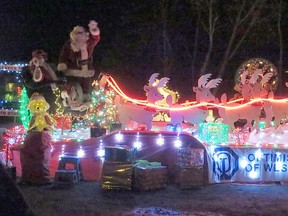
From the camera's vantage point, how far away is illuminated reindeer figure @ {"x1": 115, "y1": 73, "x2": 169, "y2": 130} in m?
13.5

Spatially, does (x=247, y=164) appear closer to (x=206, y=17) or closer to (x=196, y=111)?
(x=196, y=111)

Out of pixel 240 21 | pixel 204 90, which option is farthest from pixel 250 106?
pixel 240 21

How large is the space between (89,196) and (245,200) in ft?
9.05

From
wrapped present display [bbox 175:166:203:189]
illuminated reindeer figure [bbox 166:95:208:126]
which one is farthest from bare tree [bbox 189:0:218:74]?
wrapped present display [bbox 175:166:203:189]

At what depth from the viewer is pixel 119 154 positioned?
11.4 m

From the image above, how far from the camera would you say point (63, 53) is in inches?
600

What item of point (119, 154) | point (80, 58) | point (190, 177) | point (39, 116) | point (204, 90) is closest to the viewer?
point (119, 154)

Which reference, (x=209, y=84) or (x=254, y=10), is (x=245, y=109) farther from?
(x=254, y=10)

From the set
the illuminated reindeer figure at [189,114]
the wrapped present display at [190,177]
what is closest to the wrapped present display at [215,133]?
the illuminated reindeer figure at [189,114]

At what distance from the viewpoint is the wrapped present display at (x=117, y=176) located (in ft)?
37.0

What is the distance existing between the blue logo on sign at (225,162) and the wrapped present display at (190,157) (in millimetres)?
742

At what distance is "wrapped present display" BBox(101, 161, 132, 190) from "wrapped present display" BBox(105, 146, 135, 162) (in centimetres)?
10

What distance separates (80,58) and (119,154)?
4.35 meters

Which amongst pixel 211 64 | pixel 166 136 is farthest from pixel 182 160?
pixel 211 64
